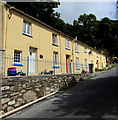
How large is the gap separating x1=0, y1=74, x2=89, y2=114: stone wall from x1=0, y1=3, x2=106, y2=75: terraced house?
0.69m

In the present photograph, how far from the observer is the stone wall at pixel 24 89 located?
6201 mm

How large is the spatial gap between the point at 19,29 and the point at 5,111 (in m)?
6.69

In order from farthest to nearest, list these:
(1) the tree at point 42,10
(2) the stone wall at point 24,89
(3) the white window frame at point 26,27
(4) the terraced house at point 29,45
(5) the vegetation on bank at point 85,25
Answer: (5) the vegetation on bank at point 85,25 < (1) the tree at point 42,10 < (3) the white window frame at point 26,27 < (4) the terraced house at point 29,45 < (2) the stone wall at point 24,89

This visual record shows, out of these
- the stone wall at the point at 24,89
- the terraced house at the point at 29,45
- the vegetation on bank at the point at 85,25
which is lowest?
the stone wall at the point at 24,89

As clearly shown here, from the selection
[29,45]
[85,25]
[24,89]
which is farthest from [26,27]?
[85,25]

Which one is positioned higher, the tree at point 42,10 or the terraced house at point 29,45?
the tree at point 42,10

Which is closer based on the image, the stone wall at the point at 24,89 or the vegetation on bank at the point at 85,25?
the stone wall at the point at 24,89

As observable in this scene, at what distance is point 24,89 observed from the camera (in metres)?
7.24

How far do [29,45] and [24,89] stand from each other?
511cm

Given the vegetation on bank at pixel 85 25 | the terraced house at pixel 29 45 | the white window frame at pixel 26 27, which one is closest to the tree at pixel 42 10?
the vegetation on bank at pixel 85 25

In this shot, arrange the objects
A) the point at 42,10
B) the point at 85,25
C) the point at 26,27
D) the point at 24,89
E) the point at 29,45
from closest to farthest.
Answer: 1. the point at 24,89
2. the point at 29,45
3. the point at 26,27
4. the point at 42,10
5. the point at 85,25

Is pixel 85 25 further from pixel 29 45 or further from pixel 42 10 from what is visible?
pixel 29 45

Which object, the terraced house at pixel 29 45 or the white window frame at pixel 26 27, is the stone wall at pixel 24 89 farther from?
the white window frame at pixel 26 27

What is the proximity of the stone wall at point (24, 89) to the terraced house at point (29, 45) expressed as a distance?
0.69 meters
